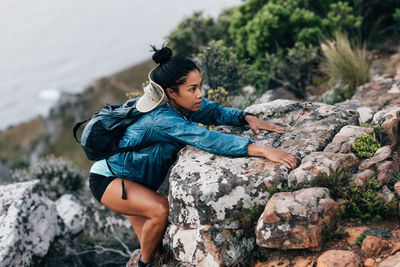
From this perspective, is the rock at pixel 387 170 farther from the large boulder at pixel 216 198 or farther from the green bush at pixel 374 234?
the large boulder at pixel 216 198

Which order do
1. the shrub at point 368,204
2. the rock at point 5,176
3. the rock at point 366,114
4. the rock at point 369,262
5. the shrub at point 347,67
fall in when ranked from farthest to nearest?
the rock at point 5,176 < the shrub at point 347,67 < the rock at point 366,114 < the shrub at point 368,204 < the rock at point 369,262

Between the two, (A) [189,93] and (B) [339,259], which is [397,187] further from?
(A) [189,93]

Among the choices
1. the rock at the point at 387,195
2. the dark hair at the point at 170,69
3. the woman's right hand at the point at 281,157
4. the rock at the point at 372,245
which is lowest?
the rock at the point at 372,245

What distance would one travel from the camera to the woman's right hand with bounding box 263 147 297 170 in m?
3.18

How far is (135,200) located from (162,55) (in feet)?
5.14

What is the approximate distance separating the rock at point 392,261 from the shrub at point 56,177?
7057 mm

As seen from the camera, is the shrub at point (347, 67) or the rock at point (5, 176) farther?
the rock at point (5, 176)

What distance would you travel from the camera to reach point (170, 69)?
11.2 ft

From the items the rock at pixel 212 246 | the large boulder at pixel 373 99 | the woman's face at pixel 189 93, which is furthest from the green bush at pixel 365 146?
the large boulder at pixel 373 99

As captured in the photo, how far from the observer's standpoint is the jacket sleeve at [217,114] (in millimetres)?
4070

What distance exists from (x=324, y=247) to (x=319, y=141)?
132 centimetres

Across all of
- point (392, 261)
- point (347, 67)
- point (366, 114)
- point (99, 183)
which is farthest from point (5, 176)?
point (392, 261)

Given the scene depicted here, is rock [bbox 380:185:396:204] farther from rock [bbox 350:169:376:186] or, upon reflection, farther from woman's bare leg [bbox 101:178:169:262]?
woman's bare leg [bbox 101:178:169:262]

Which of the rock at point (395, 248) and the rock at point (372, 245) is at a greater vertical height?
the rock at point (372, 245)
